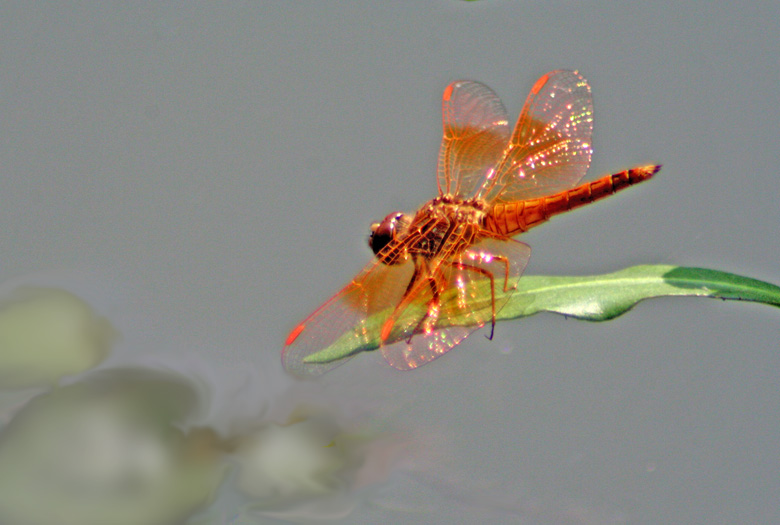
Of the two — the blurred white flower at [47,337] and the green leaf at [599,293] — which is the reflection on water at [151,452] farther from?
the green leaf at [599,293]

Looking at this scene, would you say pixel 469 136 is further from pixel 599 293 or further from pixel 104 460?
pixel 104 460

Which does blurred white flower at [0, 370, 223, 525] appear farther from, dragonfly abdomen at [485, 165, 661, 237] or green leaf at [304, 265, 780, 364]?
dragonfly abdomen at [485, 165, 661, 237]

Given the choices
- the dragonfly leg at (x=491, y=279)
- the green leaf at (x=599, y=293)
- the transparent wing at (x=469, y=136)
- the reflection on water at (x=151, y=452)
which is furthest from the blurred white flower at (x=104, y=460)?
the transparent wing at (x=469, y=136)

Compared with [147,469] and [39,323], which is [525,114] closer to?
[147,469]

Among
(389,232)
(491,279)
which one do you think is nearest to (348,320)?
(389,232)

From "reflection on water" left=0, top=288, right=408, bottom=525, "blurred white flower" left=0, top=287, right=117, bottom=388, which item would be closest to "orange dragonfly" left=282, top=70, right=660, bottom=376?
"reflection on water" left=0, top=288, right=408, bottom=525

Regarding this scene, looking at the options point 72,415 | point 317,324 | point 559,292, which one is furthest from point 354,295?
point 72,415
